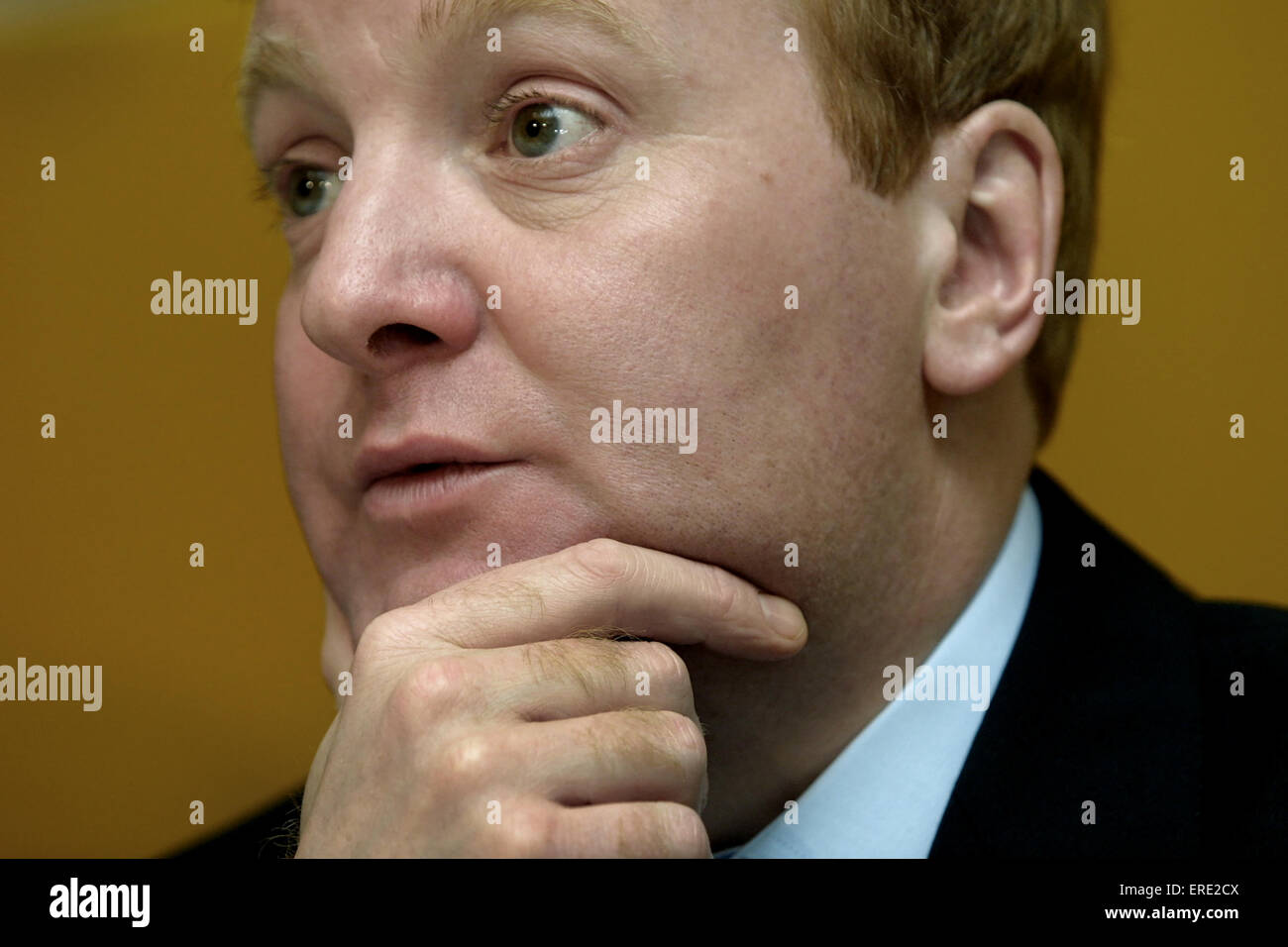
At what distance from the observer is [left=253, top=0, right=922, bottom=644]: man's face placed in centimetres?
154

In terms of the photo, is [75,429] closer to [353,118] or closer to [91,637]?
[91,637]

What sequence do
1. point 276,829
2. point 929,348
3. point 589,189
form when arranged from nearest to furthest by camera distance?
point 589,189 < point 929,348 < point 276,829

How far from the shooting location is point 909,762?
69.4 inches

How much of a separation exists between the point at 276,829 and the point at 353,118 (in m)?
1.30

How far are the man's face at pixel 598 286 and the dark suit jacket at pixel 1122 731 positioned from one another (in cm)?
35

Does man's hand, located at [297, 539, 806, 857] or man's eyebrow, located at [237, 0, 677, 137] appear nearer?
man's hand, located at [297, 539, 806, 857]

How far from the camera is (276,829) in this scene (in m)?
2.33

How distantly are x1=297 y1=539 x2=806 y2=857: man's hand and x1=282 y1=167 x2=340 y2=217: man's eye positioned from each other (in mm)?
705

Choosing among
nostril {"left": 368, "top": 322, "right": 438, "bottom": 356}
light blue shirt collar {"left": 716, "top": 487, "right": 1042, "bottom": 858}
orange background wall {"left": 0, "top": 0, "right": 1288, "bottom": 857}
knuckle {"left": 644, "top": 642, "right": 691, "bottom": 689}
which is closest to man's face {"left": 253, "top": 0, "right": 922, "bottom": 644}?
nostril {"left": 368, "top": 322, "right": 438, "bottom": 356}

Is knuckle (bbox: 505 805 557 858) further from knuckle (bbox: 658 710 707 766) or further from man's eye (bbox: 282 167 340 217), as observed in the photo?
man's eye (bbox: 282 167 340 217)

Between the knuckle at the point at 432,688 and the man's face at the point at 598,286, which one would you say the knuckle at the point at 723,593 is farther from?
the knuckle at the point at 432,688

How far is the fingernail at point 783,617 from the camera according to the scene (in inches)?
63.8

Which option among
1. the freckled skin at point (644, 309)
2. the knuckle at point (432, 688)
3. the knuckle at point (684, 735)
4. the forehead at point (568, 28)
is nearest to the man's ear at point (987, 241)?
the freckled skin at point (644, 309)
